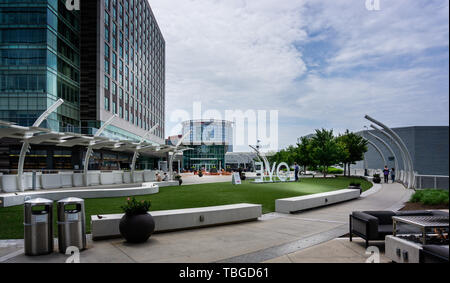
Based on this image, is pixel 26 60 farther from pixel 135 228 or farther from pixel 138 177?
pixel 135 228

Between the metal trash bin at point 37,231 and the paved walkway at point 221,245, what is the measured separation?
0.21 meters

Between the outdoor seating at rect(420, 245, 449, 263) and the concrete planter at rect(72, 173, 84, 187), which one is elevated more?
the outdoor seating at rect(420, 245, 449, 263)

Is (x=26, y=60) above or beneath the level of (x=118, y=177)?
above

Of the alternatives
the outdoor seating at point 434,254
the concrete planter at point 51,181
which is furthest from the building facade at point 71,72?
the outdoor seating at point 434,254

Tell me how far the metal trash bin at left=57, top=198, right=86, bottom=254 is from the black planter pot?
2.90ft

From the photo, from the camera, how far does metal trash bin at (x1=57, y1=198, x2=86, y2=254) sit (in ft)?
21.4

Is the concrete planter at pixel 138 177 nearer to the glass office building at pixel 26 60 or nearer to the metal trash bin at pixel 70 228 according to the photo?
the glass office building at pixel 26 60

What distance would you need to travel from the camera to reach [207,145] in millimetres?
103062

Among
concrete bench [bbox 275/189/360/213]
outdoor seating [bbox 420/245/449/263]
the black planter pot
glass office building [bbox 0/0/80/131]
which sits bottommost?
concrete bench [bbox 275/189/360/213]

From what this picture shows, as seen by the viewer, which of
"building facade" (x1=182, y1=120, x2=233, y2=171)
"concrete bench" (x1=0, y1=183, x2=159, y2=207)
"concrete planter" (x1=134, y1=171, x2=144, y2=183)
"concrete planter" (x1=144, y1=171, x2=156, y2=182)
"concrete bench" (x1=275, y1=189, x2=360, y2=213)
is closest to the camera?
"concrete bench" (x1=275, y1=189, x2=360, y2=213)

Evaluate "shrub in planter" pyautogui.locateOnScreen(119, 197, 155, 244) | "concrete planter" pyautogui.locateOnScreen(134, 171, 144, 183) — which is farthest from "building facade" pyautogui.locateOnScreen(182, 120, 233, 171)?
"shrub in planter" pyautogui.locateOnScreen(119, 197, 155, 244)

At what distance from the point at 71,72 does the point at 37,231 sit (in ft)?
153

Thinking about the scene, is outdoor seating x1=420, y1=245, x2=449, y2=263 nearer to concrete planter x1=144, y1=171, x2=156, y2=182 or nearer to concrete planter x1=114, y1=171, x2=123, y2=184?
concrete planter x1=114, y1=171, x2=123, y2=184

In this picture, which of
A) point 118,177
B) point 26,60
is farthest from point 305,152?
point 26,60
